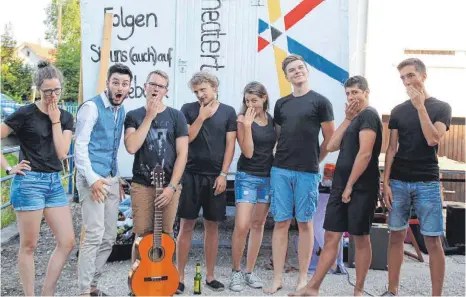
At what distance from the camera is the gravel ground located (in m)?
4.32

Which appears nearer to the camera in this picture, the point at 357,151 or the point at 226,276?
the point at 357,151

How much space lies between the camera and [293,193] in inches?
163

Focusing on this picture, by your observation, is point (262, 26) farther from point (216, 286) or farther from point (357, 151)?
point (216, 286)

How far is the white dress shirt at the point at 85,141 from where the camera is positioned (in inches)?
139

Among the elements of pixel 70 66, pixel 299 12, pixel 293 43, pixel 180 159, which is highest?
pixel 70 66

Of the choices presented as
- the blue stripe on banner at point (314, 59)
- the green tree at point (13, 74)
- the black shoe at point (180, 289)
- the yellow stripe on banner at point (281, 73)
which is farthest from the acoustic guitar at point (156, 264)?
the green tree at point (13, 74)

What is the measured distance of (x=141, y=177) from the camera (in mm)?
3826

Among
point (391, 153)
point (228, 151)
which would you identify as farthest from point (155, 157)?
point (391, 153)

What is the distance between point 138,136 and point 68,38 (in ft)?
134

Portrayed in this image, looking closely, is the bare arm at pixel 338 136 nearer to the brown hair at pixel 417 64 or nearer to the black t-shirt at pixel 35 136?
the brown hair at pixel 417 64

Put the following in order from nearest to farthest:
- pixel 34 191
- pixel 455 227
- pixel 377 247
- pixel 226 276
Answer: pixel 34 191
pixel 226 276
pixel 377 247
pixel 455 227

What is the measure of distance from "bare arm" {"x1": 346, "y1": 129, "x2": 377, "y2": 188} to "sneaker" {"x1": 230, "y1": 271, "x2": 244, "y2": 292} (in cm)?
134

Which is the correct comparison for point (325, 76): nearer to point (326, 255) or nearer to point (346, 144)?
point (346, 144)

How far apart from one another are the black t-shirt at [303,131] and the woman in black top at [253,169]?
0.18 metres
